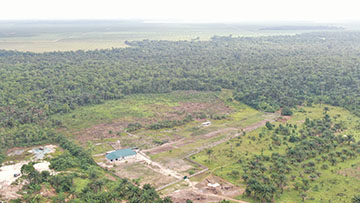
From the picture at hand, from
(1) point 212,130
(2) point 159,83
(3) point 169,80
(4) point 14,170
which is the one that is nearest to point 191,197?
(4) point 14,170

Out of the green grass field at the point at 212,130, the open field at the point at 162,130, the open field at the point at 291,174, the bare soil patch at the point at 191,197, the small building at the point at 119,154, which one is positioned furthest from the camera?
the small building at the point at 119,154

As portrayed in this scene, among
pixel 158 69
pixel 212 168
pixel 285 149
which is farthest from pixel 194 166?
pixel 158 69

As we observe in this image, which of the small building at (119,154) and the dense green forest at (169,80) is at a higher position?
the dense green forest at (169,80)

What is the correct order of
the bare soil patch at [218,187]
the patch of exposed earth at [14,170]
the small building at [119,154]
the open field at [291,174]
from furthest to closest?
the small building at [119,154]
the bare soil patch at [218,187]
the open field at [291,174]
the patch of exposed earth at [14,170]

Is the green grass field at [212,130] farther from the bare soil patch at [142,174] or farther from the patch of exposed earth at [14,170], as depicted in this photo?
the patch of exposed earth at [14,170]

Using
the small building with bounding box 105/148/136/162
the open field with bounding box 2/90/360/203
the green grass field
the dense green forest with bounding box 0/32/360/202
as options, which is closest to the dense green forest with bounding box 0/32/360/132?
the dense green forest with bounding box 0/32/360/202

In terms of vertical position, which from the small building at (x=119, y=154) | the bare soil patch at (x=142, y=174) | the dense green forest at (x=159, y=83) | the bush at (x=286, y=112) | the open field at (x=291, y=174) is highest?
the dense green forest at (x=159, y=83)

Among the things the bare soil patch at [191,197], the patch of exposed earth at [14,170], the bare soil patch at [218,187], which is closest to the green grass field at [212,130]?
the bare soil patch at [218,187]

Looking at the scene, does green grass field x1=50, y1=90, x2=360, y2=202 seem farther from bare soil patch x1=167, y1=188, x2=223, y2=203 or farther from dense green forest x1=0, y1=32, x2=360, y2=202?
dense green forest x1=0, y1=32, x2=360, y2=202

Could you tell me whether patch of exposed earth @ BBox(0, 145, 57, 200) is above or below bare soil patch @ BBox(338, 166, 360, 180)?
above
